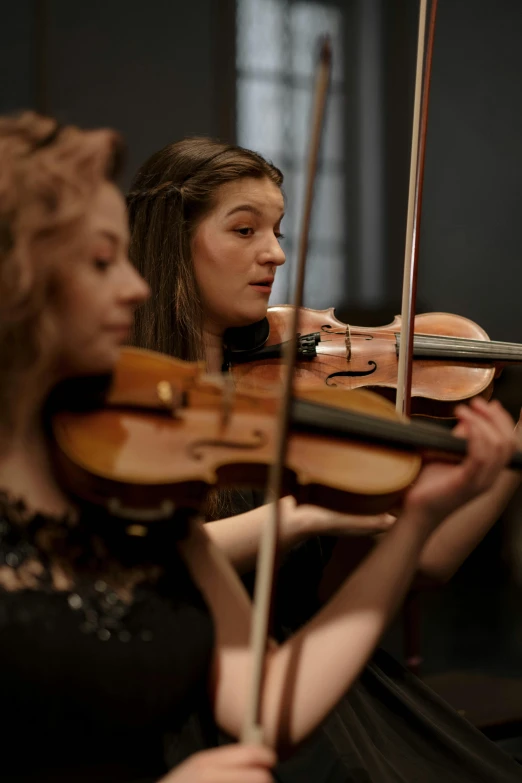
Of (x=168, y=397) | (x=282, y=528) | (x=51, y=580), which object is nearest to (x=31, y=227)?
(x=168, y=397)

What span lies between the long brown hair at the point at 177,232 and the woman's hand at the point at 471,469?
583 millimetres

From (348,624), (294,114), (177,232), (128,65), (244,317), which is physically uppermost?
(128,65)

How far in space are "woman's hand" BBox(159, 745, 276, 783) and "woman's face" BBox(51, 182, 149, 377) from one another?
31 centimetres

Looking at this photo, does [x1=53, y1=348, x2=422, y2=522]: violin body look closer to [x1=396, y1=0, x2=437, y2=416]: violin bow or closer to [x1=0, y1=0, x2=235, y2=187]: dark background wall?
[x1=396, y1=0, x2=437, y2=416]: violin bow

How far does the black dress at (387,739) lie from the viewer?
0.94 metres

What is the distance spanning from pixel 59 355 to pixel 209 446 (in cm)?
14

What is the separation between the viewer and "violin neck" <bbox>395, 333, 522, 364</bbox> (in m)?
1.42

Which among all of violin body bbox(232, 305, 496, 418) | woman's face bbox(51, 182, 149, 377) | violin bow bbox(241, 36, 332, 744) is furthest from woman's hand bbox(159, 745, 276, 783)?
violin body bbox(232, 305, 496, 418)

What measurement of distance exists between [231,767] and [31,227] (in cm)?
42

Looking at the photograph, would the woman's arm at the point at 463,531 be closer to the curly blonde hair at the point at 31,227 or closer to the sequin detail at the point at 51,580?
the sequin detail at the point at 51,580

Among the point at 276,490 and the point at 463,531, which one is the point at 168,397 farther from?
the point at 463,531

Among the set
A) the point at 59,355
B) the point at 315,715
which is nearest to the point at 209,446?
the point at 59,355

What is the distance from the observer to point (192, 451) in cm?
66

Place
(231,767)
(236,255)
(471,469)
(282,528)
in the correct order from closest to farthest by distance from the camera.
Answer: (231,767) < (471,469) < (282,528) < (236,255)
